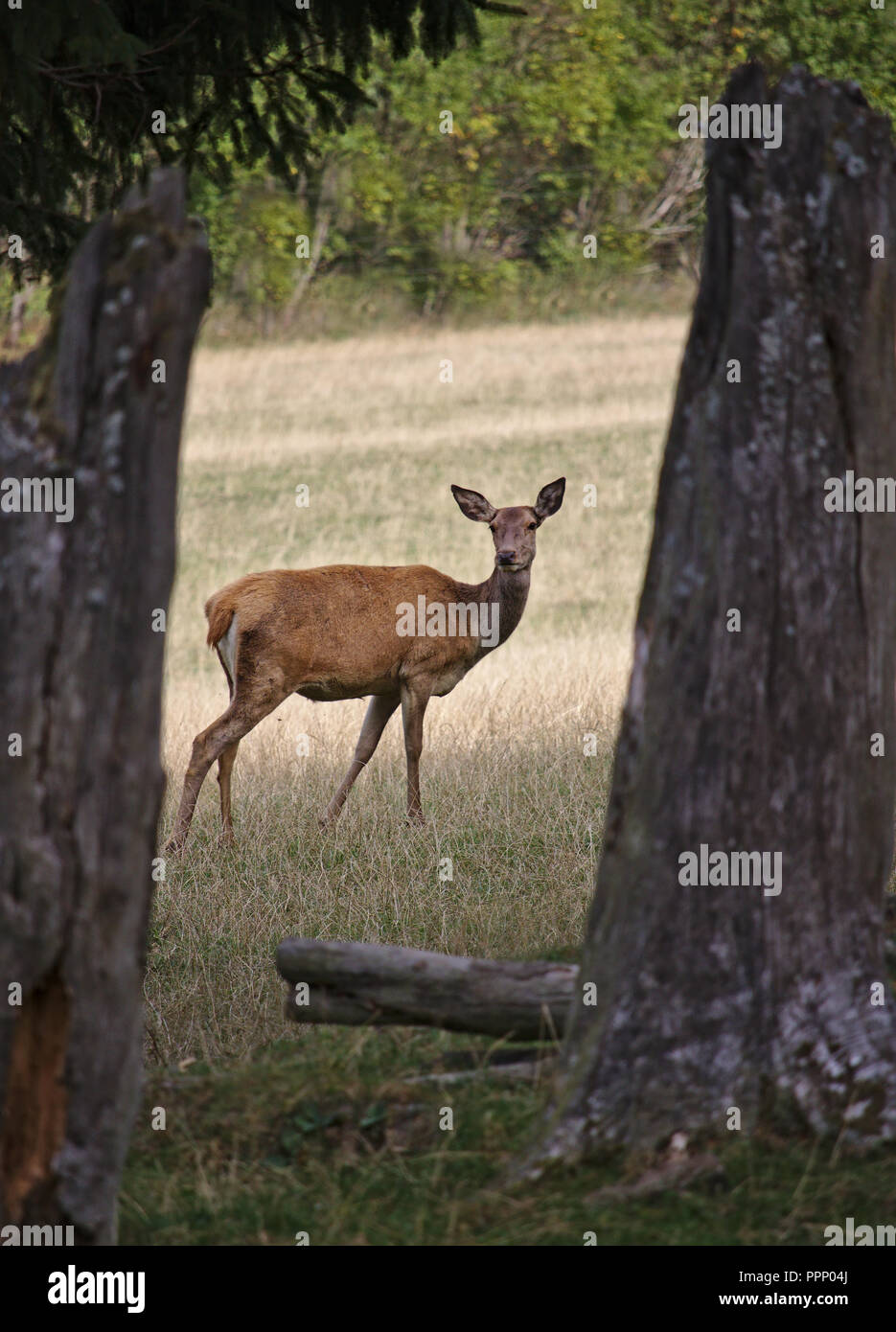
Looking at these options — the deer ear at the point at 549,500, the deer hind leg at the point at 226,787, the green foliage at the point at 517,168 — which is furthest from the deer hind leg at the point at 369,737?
the green foliage at the point at 517,168

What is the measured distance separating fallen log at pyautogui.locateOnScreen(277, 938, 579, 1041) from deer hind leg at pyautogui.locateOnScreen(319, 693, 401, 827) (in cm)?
468

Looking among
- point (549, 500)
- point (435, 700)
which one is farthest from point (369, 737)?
point (435, 700)

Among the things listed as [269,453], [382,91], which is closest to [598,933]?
[269,453]

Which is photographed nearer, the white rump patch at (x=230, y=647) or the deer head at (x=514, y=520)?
the white rump patch at (x=230, y=647)

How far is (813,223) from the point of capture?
4.05m

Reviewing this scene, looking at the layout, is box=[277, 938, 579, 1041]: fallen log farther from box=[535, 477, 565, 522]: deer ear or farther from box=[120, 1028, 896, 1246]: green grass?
box=[535, 477, 565, 522]: deer ear

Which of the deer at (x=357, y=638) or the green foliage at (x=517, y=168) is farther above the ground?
the green foliage at (x=517, y=168)

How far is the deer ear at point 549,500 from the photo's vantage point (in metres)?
9.73

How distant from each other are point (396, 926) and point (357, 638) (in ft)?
10.1

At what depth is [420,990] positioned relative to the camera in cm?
434

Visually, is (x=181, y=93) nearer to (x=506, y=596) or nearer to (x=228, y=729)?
(x=228, y=729)

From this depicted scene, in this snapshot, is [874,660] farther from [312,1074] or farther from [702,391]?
[312,1074]

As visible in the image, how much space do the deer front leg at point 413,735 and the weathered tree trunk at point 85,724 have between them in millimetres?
5547

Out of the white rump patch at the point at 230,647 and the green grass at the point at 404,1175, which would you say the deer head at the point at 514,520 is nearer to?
the white rump patch at the point at 230,647
